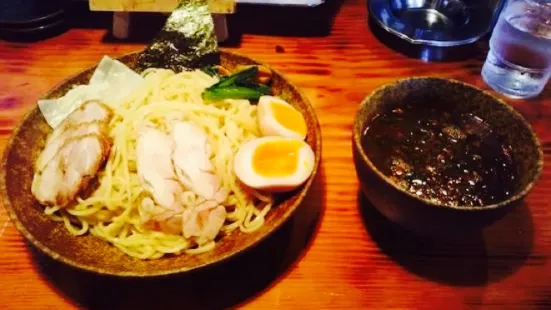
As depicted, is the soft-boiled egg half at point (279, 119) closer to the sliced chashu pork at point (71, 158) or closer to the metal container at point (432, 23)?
the sliced chashu pork at point (71, 158)

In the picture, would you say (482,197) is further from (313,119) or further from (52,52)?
(52,52)

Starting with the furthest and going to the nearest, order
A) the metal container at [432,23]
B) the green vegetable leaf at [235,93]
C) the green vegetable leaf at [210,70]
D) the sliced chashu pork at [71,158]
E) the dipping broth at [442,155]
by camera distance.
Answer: the metal container at [432,23] < the green vegetable leaf at [210,70] < the green vegetable leaf at [235,93] < the sliced chashu pork at [71,158] < the dipping broth at [442,155]

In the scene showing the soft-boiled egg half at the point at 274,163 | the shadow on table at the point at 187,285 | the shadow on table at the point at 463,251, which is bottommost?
the shadow on table at the point at 187,285

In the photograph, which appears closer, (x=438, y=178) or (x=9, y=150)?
(x=438, y=178)

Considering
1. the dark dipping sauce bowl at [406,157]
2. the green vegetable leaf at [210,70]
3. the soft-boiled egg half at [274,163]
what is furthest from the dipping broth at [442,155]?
the green vegetable leaf at [210,70]

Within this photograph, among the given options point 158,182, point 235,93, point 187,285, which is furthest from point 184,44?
point 187,285

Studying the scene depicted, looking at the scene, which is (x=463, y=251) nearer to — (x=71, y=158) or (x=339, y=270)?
(x=339, y=270)

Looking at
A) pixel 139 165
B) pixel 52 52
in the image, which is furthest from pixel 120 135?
pixel 52 52
